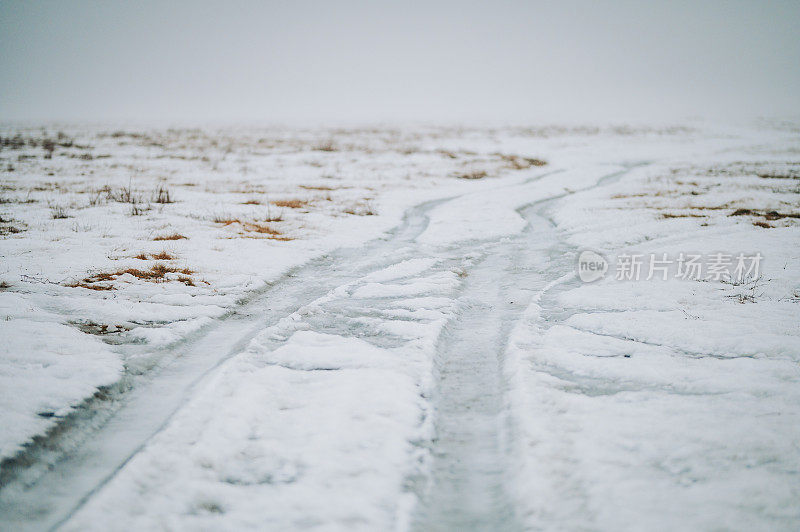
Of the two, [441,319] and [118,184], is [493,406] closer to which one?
[441,319]

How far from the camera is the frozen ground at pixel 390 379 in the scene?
3158mm

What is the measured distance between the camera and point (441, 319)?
6211 mm

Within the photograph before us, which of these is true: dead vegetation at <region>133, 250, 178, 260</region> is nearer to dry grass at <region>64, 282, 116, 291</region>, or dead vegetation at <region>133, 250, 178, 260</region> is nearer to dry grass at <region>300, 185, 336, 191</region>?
dry grass at <region>64, 282, 116, 291</region>

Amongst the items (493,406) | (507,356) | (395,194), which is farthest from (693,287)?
(395,194)

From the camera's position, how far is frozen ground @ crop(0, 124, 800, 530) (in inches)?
124

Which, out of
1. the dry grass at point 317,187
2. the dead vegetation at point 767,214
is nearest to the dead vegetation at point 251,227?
the dry grass at point 317,187

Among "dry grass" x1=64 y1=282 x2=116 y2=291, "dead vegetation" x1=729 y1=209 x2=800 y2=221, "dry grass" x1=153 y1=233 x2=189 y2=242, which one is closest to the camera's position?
"dry grass" x1=64 y1=282 x2=116 y2=291

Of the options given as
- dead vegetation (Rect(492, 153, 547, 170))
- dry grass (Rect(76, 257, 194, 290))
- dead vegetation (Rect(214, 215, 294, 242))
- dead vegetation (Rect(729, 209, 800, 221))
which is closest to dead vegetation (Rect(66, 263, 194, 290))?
dry grass (Rect(76, 257, 194, 290))

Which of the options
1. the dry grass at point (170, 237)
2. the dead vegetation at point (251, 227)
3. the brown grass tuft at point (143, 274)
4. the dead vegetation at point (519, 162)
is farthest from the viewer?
the dead vegetation at point (519, 162)

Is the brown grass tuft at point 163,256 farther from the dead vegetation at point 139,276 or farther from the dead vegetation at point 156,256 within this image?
the dead vegetation at point 139,276

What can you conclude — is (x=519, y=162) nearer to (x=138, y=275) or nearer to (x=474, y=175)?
(x=474, y=175)

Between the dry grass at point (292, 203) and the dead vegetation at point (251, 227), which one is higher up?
the dry grass at point (292, 203)

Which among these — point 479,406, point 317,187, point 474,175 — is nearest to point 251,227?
point 317,187

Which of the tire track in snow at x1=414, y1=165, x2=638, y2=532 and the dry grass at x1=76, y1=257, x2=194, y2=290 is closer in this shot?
the tire track in snow at x1=414, y1=165, x2=638, y2=532
